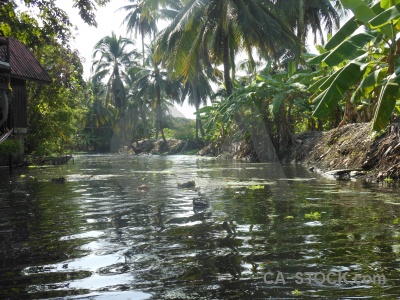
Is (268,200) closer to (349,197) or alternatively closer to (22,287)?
(349,197)

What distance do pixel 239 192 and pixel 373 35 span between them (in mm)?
3928

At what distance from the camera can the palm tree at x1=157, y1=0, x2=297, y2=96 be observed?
2170cm

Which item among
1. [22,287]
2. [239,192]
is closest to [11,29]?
[239,192]

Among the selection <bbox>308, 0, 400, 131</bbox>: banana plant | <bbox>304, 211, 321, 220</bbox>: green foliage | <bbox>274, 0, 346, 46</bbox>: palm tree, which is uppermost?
<bbox>274, 0, 346, 46</bbox>: palm tree

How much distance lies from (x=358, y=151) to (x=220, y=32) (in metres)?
11.5

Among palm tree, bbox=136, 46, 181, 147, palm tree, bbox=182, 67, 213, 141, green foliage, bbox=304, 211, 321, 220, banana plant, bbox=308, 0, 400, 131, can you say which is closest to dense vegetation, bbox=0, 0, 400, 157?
banana plant, bbox=308, 0, 400, 131

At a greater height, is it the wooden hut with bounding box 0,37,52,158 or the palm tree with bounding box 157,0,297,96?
the palm tree with bounding box 157,0,297,96

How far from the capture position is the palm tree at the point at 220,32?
21.7 meters

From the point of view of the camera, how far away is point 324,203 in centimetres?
795

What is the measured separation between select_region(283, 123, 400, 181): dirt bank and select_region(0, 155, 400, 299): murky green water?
A: 9.38ft

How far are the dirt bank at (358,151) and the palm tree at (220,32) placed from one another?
5023 millimetres

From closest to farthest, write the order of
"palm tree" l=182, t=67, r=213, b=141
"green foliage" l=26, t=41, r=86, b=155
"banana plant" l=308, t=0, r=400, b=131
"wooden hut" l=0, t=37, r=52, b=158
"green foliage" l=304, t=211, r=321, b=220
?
"green foliage" l=304, t=211, r=321, b=220
"banana plant" l=308, t=0, r=400, b=131
"wooden hut" l=0, t=37, r=52, b=158
"green foliage" l=26, t=41, r=86, b=155
"palm tree" l=182, t=67, r=213, b=141

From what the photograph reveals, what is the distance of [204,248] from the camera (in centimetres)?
477

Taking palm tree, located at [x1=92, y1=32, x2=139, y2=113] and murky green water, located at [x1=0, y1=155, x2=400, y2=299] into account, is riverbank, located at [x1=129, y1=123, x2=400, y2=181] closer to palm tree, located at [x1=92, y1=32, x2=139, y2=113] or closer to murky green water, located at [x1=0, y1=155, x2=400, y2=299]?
murky green water, located at [x1=0, y1=155, x2=400, y2=299]
